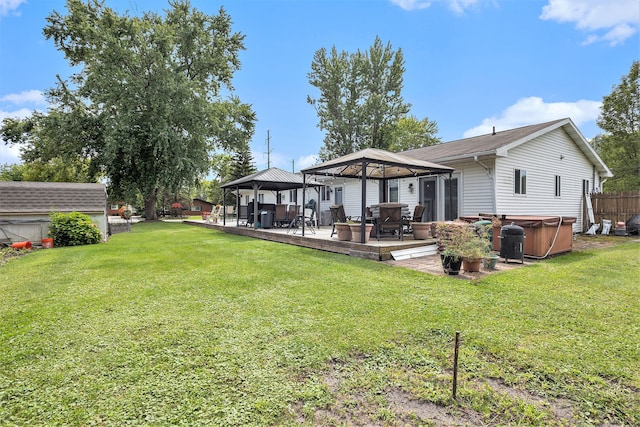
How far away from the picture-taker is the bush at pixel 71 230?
949 cm

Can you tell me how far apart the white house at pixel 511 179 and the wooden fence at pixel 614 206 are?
56 centimetres

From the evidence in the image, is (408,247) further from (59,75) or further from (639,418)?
(59,75)

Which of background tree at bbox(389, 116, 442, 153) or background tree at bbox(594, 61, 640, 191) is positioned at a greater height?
background tree at bbox(389, 116, 442, 153)

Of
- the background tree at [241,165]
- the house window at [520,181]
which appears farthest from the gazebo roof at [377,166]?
the background tree at [241,165]

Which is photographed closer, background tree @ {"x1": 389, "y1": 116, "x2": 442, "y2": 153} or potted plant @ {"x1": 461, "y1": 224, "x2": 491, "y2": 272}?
potted plant @ {"x1": 461, "y1": 224, "x2": 491, "y2": 272}

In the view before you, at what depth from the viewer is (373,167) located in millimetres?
9711

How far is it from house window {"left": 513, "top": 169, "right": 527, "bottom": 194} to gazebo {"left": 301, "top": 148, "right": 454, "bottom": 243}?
109 inches

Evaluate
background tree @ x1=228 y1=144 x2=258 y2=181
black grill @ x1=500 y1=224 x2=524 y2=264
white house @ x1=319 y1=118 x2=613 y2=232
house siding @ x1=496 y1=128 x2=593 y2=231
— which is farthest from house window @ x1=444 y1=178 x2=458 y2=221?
background tree @ x1=228 y1=144 x2=258 y2=181

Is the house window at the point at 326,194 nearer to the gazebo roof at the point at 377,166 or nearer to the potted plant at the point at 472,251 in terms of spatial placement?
the gazebo roof at the point at 377,166

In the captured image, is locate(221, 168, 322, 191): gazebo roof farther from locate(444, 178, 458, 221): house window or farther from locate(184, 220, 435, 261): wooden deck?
locate(444, 178, 458, 221): house window

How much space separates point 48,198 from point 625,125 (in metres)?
31.3

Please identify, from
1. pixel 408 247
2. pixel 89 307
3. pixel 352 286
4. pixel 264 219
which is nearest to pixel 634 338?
pixel 352 286

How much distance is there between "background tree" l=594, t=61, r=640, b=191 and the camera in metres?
19.8

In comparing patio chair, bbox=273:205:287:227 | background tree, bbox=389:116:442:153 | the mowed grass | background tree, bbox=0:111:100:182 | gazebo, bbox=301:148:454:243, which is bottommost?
the mowed grass
